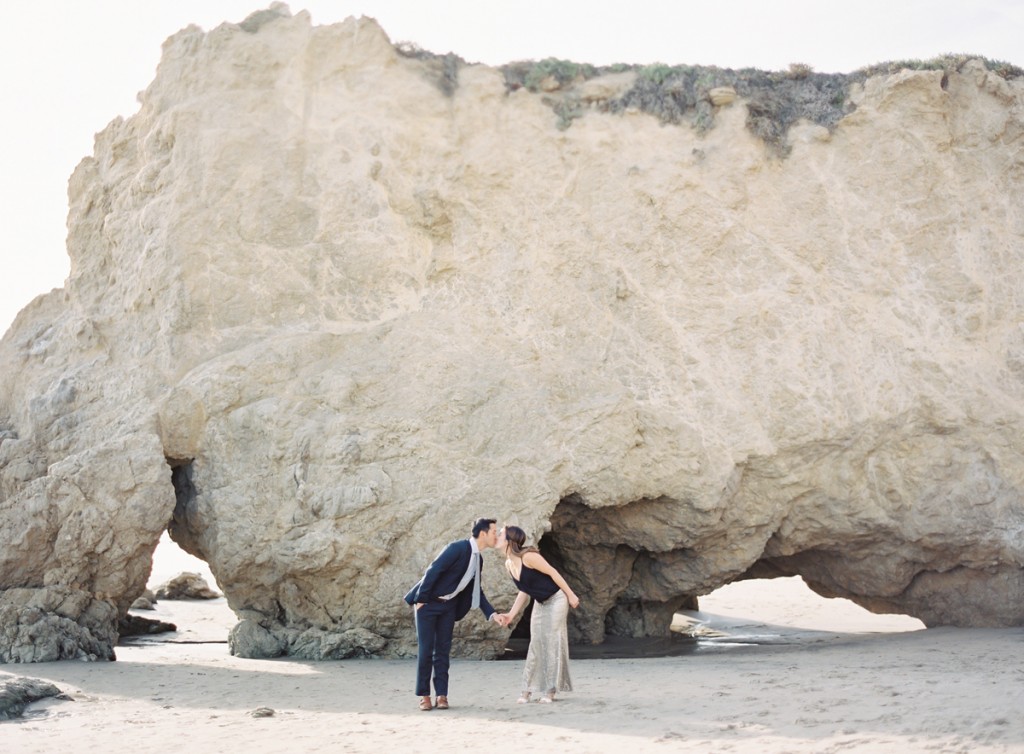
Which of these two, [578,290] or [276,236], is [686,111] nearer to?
[578,290]

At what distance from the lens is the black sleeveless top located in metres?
6.85

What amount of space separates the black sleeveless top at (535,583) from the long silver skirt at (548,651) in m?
0.06

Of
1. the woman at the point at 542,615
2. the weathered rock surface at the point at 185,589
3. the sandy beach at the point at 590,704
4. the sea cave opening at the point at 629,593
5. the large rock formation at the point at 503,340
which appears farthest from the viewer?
the weathered rock surface at the point at 185,589

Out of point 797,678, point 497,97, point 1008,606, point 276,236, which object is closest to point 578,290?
point 497,97

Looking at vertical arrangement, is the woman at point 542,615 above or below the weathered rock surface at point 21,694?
above

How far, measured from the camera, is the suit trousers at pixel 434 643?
6.66 m

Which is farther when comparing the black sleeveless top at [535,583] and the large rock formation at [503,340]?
the large rock formation at [503,340]

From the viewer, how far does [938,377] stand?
10.2m

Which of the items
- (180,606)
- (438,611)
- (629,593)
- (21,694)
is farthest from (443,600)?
(180,606)

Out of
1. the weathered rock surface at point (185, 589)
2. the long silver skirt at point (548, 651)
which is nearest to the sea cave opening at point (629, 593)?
the long silver skirt at point (548, 651)

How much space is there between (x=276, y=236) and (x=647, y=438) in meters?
4.05

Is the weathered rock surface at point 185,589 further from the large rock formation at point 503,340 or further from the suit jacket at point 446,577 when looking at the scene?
the suit jacket at point 446,577

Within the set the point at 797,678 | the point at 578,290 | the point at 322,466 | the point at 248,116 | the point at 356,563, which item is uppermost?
the point at 248,116

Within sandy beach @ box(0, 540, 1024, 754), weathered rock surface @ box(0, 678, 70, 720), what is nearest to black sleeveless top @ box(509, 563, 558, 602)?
sandy beach @ box(0, 540, 1024, 754)
